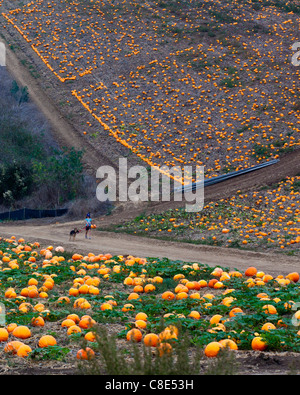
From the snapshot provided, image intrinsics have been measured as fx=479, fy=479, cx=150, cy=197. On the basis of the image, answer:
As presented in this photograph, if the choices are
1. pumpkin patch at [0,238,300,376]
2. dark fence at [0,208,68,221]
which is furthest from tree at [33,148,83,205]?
pumpkin patch at [0,238,300,376]

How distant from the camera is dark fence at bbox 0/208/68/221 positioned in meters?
25.1

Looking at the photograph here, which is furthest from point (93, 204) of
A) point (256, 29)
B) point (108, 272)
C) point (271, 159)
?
point (256, 29)

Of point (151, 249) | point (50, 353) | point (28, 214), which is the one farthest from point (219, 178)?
point (50, 353)

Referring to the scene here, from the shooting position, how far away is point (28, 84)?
39.1 m

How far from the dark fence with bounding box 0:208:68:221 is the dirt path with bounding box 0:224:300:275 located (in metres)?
1.79

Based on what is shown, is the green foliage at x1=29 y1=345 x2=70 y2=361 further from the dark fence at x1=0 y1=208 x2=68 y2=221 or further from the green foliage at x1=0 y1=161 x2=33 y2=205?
the green foliage at x1=0 y1=161 x2=33 y2=205

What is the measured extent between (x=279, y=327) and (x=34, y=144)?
2631cm

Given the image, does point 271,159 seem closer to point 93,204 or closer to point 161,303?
point 93,204

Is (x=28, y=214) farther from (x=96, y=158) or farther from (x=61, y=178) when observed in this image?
(x=96, y=158)

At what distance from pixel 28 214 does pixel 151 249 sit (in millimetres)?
9785

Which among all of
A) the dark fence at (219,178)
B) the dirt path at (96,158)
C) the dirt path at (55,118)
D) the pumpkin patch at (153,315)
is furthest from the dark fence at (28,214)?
the pumpkin patch at (153,315)

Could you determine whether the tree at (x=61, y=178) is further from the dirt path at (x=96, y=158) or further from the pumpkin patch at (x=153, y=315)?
the pumpkin patch at (x=153, y=315)

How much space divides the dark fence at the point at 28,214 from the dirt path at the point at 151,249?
1787mm
